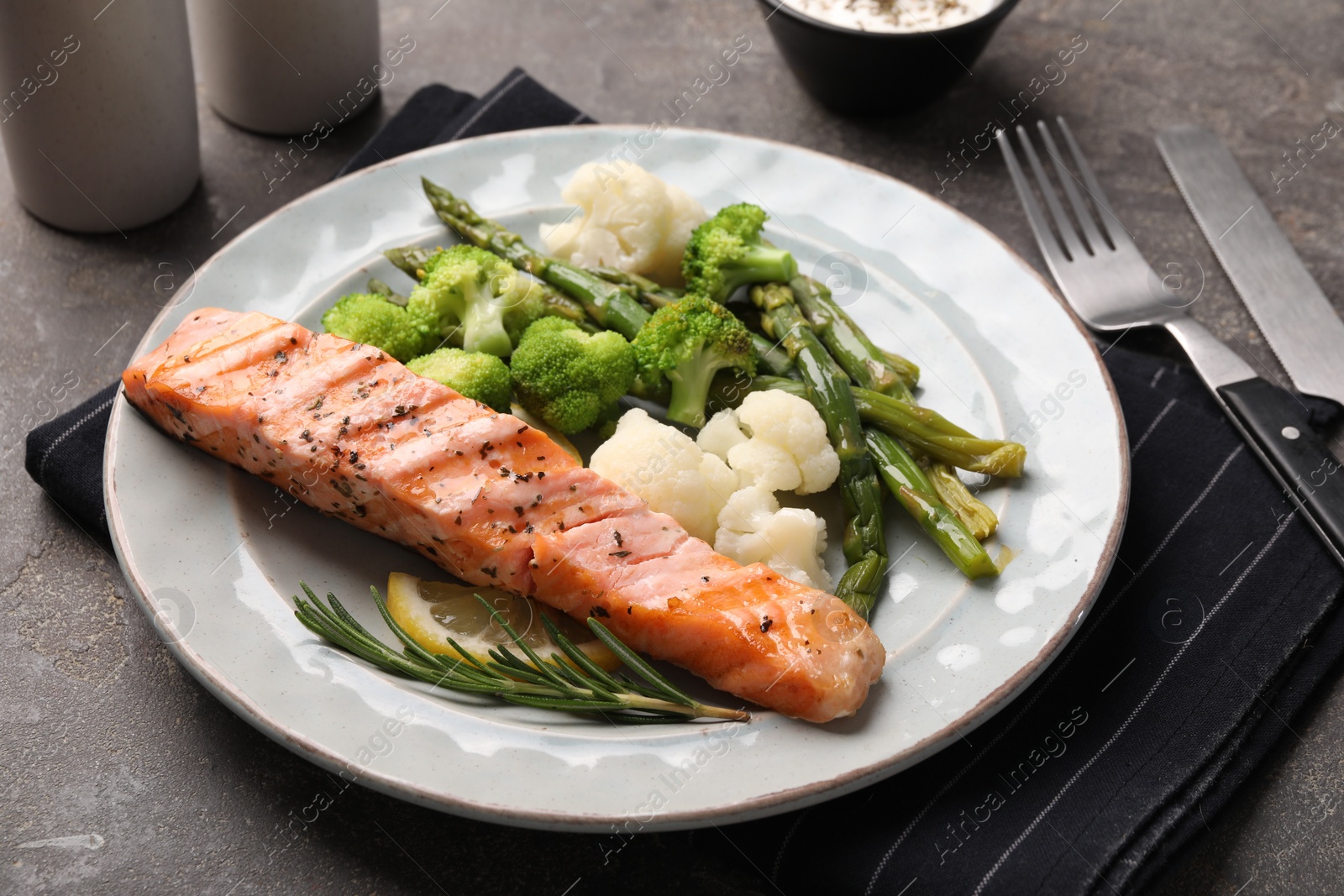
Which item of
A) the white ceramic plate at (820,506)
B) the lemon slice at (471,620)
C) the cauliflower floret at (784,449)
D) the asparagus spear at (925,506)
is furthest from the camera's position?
the cauliflower floret at (784,449)

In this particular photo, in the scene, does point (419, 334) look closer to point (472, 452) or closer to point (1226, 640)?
point (472, 452)

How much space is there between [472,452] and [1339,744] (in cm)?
279

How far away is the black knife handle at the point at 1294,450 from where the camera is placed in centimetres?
366

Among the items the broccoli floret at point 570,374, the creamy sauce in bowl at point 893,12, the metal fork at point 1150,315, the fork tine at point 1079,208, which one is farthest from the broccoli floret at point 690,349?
the creamy sauce in bowl at point 893,12

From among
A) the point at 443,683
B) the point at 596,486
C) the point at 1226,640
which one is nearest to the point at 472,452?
the point at 596,486

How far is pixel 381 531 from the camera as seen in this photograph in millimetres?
3492


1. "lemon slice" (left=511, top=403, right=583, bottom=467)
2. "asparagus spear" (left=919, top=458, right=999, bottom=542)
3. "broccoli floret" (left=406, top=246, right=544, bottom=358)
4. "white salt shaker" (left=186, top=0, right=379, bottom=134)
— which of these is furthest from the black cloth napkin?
"white salt shaker" (left=186, top=0, right=379, bottom=134)

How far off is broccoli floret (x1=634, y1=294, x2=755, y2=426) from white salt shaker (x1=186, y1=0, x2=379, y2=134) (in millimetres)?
2356

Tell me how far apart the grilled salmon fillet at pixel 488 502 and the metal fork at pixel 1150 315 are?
1784 millimetres

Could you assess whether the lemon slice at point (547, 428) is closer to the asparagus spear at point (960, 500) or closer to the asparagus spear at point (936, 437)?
the asparagus spear at point (936, 437)

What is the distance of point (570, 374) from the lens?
373 cm

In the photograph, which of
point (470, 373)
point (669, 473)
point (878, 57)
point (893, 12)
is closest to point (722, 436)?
point (669, 473)

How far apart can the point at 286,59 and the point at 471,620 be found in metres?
3.12

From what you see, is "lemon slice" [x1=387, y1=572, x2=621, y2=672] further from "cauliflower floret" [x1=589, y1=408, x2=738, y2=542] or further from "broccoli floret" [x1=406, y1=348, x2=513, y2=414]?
"broccoli floret" [x1=406, y1=348, x2=513, y2=414]
